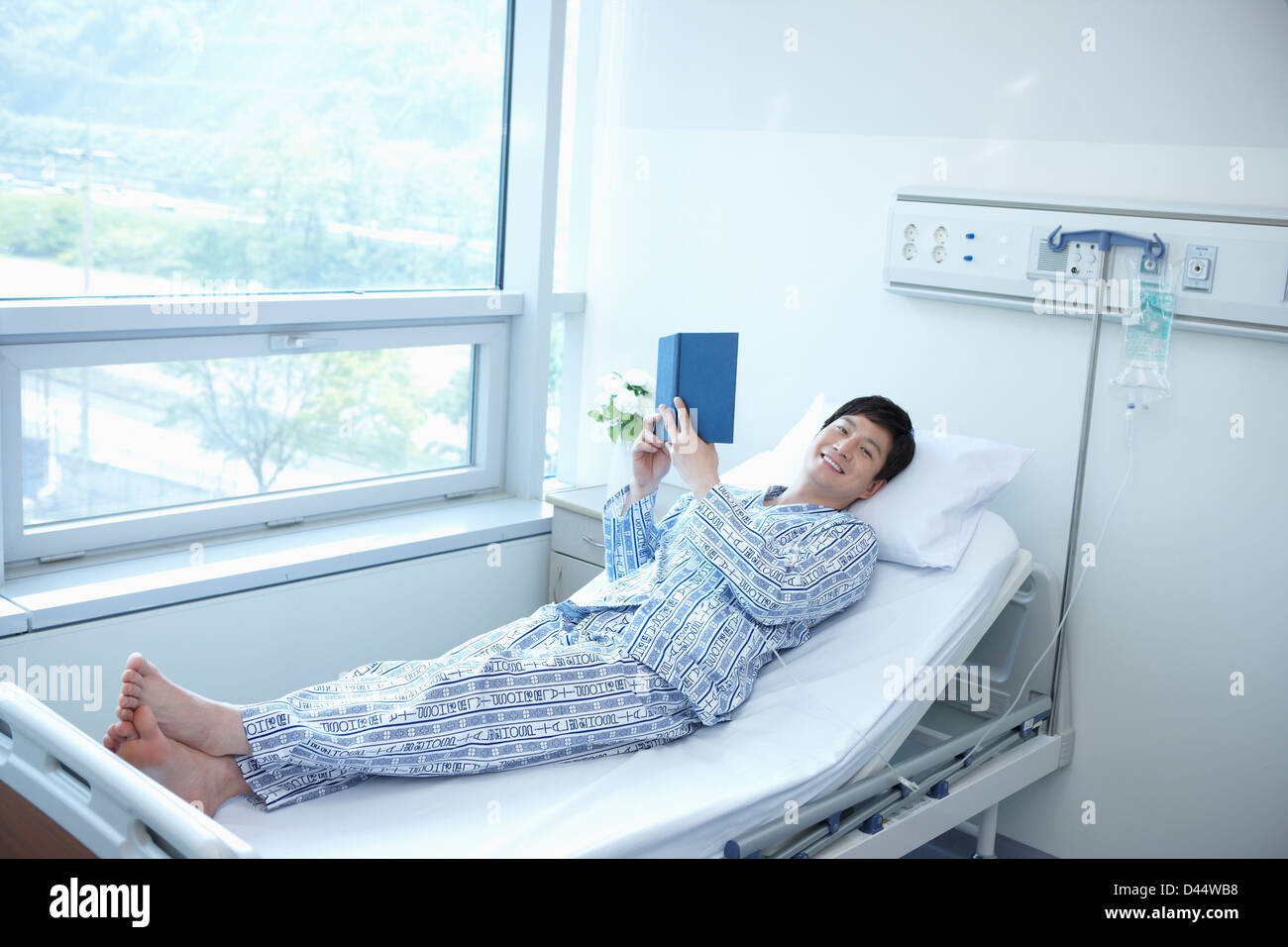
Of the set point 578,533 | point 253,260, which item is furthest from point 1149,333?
point 253,260

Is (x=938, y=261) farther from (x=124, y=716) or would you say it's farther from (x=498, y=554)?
(x=124, y=716)

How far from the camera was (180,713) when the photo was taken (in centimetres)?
188

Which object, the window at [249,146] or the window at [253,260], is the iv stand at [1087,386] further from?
the window at [249,146]

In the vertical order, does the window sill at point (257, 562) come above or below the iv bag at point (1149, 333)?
below

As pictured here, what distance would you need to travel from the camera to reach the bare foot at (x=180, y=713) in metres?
1.85

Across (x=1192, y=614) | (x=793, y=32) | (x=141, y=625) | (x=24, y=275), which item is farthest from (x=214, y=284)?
(x=1192, y=614)

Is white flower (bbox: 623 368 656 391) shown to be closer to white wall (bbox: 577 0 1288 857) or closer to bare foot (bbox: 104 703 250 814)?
white wall (bbox: 577 0 1288 857)

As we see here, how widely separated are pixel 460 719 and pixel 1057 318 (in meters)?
1.60

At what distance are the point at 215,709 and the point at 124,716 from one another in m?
0.14

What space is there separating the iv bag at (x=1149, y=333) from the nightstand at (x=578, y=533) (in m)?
1.24

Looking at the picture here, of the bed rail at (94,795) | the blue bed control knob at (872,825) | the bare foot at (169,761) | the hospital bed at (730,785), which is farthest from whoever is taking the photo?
the blue bed control knob at (872,825)

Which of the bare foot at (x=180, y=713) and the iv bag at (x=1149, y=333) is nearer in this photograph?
the bare foot at (x=180, y=713)

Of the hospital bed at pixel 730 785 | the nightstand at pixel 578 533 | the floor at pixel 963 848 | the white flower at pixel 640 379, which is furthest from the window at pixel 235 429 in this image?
the floor at pixel 963 848

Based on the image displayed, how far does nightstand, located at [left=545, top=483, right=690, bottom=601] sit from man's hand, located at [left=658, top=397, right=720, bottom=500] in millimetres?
810
